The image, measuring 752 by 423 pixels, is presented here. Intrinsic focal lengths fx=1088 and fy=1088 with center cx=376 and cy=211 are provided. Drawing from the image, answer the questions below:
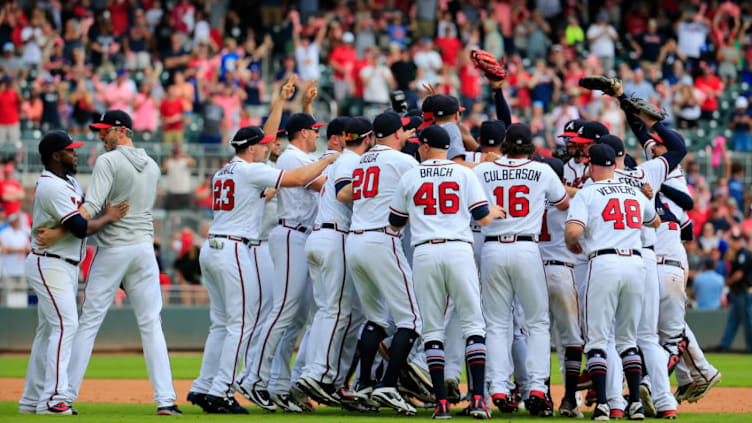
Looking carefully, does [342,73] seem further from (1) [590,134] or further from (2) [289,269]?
(1) [590,134]

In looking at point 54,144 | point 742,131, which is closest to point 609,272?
point 54,144

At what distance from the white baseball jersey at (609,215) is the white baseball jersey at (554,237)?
0.49m

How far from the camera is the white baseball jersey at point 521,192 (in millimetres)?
8648

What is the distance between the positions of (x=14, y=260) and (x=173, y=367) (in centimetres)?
445

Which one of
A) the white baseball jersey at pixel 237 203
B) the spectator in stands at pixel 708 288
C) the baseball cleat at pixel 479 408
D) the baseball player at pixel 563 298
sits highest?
the white baseball jersey at pixel 237 203

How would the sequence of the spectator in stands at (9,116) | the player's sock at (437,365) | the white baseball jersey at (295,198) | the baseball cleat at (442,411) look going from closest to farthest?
the baseball cleat at (442,411) < the player's sock at (437,365) < the white baseball jersey at (295,198) < the spectator in stands at (9,116)

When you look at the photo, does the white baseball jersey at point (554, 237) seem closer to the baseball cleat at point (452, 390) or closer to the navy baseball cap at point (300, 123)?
the baseball cleat at point (452, 390)

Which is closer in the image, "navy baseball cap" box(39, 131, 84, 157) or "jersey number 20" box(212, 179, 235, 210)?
"navy baseball cap" box(39, 131, 84, 157)

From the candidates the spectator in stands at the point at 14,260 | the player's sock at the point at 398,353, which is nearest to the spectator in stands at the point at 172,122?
the spectator in stands at the point at 14,260

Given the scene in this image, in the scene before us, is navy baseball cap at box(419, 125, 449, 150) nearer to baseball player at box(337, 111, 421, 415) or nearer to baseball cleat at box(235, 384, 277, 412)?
baseball player at box(337, 111, 421, 415)

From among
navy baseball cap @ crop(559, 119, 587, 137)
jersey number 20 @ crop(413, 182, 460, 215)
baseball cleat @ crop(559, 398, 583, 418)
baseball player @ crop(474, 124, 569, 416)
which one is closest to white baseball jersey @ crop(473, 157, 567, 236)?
baseball player @ crop(474, 124, 569, 416)

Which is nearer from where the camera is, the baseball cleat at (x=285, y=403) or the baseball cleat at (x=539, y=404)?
the baseball cleat at (x=539, y=404)

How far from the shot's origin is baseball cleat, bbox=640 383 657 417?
8797 mm

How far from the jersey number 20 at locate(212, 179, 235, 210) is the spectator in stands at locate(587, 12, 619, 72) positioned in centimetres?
1548
